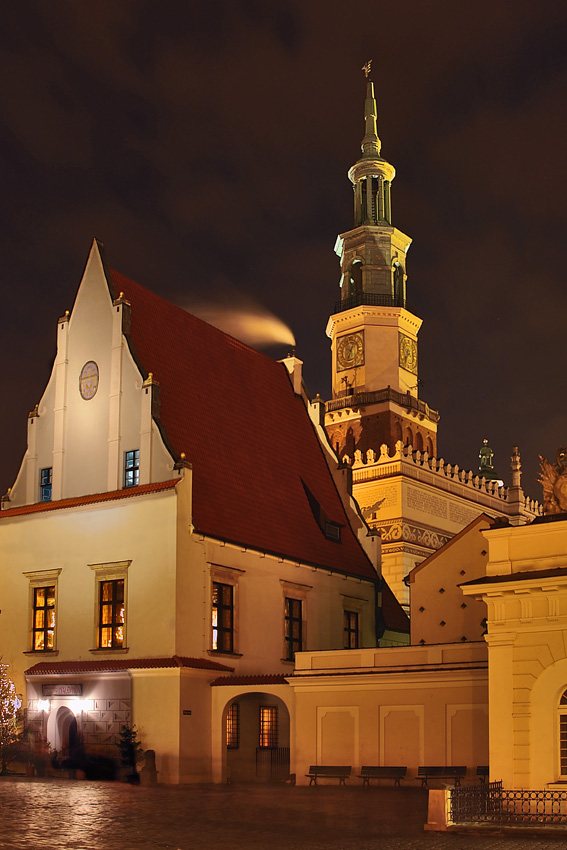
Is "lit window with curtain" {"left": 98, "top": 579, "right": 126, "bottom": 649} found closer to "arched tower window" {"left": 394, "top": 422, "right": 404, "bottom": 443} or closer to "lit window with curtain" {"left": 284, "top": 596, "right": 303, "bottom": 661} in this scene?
"lit window with curtain" {"left": 284, "top": 596, "right": 303, "bottom": 661}

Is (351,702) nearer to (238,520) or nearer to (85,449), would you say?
(238,520)

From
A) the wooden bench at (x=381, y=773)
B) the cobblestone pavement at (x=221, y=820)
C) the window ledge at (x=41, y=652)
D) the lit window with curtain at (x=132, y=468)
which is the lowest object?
the wooden bench at (x=381, y=773)

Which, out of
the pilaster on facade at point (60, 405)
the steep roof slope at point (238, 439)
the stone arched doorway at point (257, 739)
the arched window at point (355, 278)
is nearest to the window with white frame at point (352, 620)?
the steep roof slope at point (238, 439)

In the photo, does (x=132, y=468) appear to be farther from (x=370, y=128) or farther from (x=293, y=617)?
(x=370, y=128)

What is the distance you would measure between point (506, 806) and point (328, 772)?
10.8 m

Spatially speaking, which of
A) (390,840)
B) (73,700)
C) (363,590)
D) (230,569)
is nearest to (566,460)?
(390,840)

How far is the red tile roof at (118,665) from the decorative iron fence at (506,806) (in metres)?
12.4

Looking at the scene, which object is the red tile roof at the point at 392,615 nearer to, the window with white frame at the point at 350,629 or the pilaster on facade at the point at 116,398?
the window with white frame at the point at 350,629

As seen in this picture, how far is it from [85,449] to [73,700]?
8086 mm

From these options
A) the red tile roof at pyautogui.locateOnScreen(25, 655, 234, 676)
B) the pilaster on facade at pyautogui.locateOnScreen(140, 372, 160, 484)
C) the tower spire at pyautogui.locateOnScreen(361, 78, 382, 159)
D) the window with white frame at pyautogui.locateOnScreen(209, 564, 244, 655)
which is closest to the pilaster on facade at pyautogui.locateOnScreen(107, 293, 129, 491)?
the pilaster on facade at pyautogui.locateOnScreen(140, 372, 160, 484)

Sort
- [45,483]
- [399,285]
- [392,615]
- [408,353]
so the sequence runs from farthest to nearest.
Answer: [399,285] < [408,353] < [392,615] < [45,483]

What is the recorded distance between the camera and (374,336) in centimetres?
6450

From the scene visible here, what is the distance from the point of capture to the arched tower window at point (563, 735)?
68.8 feet

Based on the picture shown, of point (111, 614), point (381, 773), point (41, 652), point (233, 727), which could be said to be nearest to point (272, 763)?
point (233, 727)
